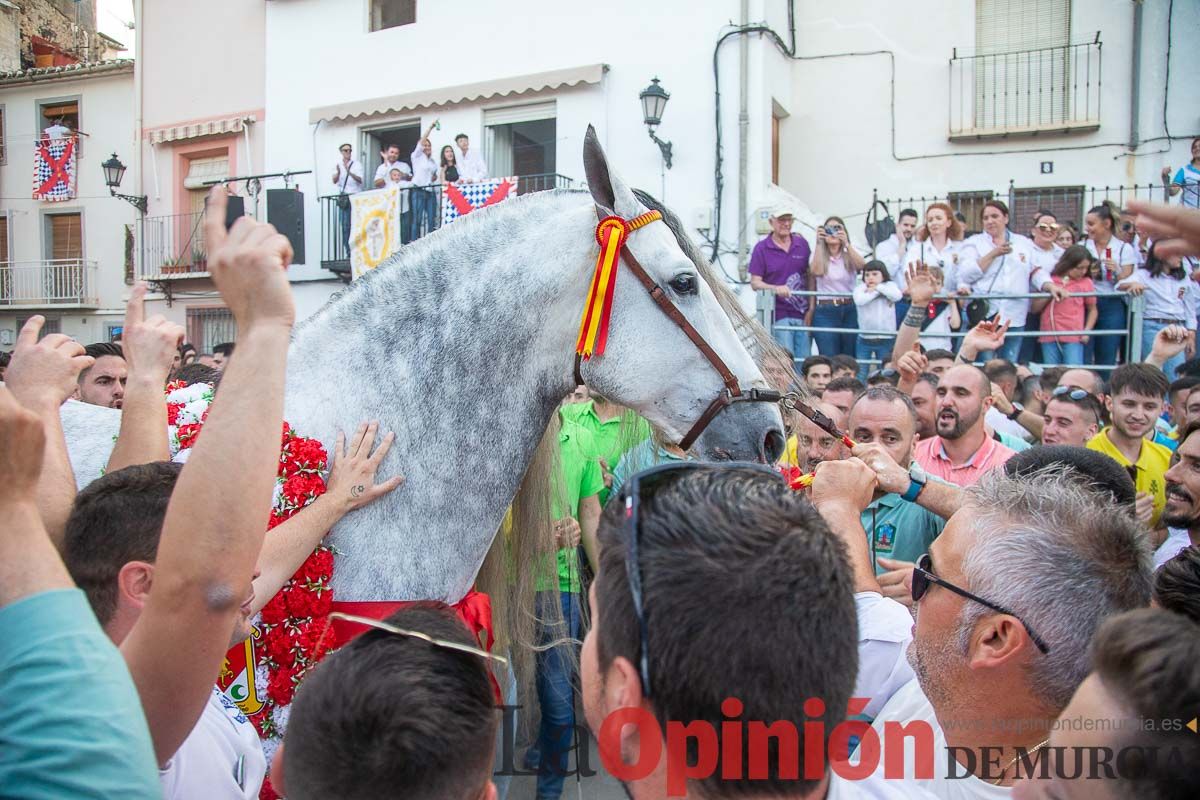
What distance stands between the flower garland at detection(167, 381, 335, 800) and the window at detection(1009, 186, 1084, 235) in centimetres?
1256

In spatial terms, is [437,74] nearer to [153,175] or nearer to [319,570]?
[153,175]

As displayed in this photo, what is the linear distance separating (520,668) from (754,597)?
2.15 metres

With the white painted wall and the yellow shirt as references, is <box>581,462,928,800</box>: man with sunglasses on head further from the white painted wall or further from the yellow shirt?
the white painted wall

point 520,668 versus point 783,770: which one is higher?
point 783,770

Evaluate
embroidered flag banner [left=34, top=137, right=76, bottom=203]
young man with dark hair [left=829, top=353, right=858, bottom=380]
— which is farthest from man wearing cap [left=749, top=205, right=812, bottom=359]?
embroidered flag banner [left=34, top=137, right=76, bottom=203]

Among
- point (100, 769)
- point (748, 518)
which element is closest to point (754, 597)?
point (748, 518)

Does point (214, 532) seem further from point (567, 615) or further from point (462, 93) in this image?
point (462, 93)

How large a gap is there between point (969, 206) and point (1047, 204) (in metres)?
1.06

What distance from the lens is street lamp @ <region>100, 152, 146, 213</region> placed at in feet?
56.5

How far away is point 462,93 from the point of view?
1384cm

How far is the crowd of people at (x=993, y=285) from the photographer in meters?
8.44

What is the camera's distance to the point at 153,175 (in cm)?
1775

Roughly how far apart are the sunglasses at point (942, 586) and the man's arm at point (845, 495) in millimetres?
488

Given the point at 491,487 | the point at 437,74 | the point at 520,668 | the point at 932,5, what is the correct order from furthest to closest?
the point at 437,74 < the point at 932,5 < the point at 520,668 < the point at 491,487
